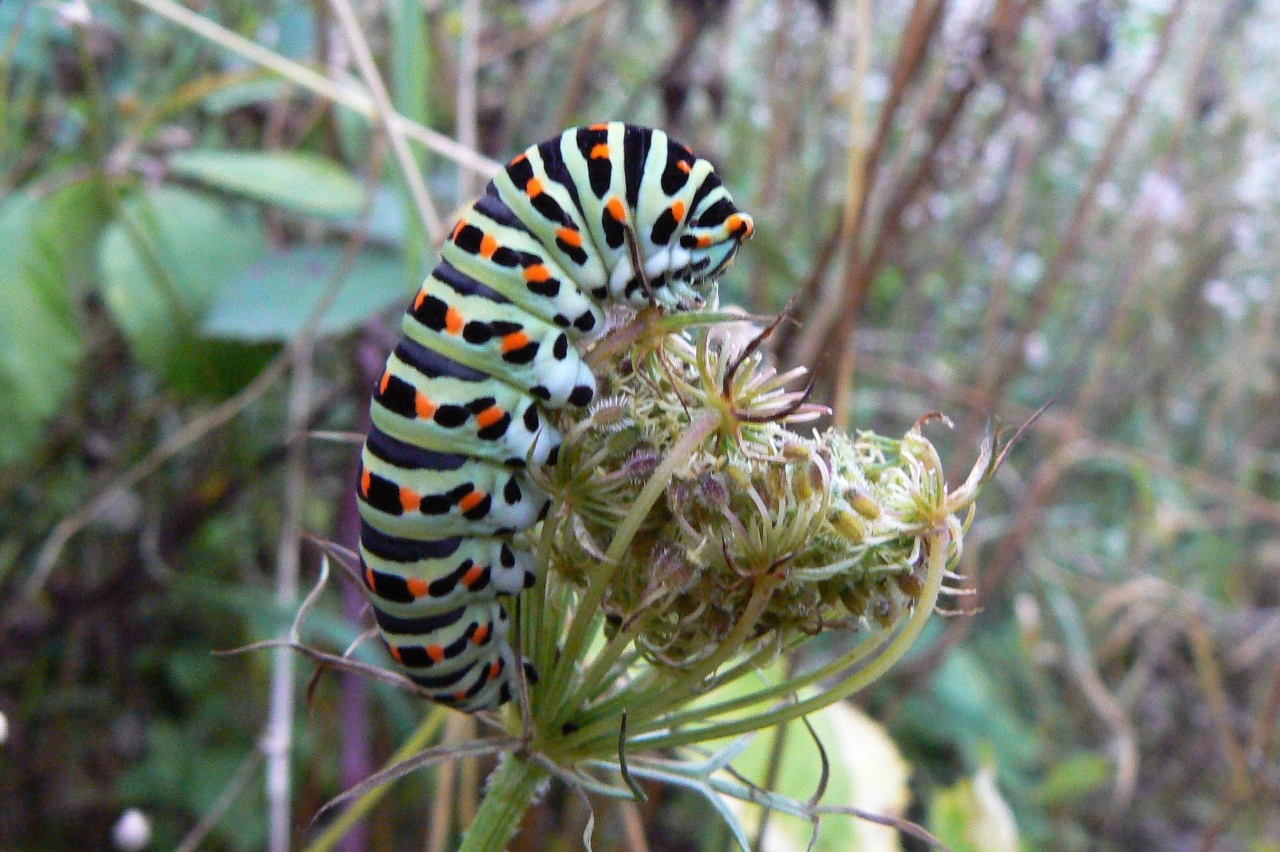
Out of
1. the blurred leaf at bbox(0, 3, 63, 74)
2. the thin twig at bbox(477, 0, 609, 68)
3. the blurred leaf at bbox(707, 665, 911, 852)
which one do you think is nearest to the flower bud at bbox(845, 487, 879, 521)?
the blurred leaf at bbox(707, 665, 911, 852)

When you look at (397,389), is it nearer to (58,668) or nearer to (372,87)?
(372,87)

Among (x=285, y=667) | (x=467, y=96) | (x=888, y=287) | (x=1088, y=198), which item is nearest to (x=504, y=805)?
(x=285, y=667)

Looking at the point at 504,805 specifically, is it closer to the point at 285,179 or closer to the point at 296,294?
the point at 296,294

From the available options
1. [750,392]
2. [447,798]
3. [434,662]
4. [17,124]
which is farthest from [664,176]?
[17,124]

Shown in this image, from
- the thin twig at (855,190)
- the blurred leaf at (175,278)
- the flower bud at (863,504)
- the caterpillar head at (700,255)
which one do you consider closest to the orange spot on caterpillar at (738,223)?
the caterpillar head at (700,255)

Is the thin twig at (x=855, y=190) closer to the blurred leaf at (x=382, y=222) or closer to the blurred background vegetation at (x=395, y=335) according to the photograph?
the blurred background vegetation at (x=395, y=335)

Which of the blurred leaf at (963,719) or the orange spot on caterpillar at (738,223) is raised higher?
the orange spot on caterpillar at (738,223)
